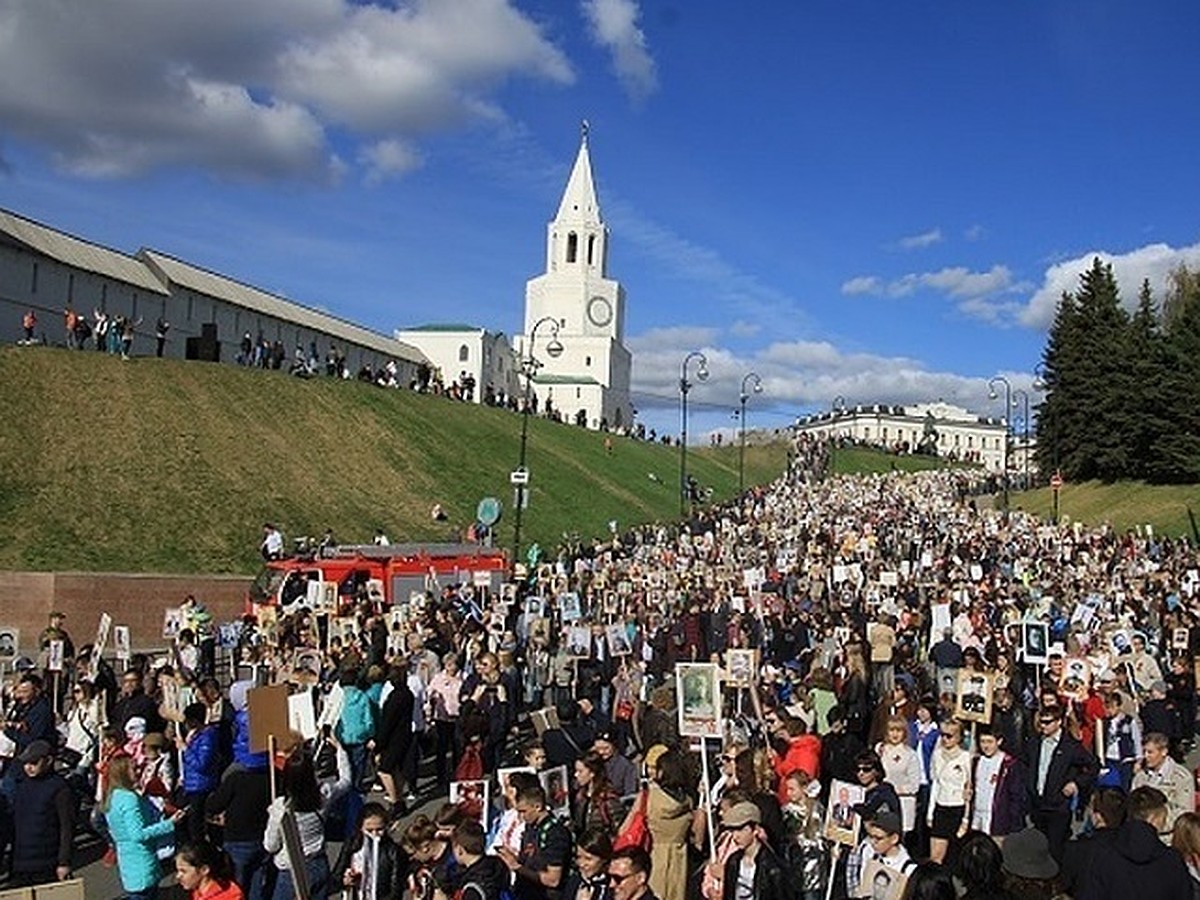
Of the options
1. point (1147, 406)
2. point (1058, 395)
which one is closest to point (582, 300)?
point (1058, 395)

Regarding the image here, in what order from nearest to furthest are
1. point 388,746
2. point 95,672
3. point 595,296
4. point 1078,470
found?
point 388,746 < point 95,672 < point 1078,470 < point 595,296

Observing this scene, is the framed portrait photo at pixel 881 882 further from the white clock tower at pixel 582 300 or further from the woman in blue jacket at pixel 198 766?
the white clock tower at pixel 582 300

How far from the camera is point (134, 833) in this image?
27.3 ft

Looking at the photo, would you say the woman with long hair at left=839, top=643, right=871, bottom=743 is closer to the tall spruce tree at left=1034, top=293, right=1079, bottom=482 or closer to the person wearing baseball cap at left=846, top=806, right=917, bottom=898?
the person wearing baseball cap at left=846, top=806, right=917, bottom=898

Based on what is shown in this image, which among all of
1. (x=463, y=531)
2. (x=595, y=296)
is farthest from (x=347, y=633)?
(x=595, y=296)

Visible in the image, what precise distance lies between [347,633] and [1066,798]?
452 inches

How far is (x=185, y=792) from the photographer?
1073cm

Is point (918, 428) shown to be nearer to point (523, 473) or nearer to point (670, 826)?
point (523, 473)

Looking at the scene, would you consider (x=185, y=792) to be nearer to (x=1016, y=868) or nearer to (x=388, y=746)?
(x=388, y=746)

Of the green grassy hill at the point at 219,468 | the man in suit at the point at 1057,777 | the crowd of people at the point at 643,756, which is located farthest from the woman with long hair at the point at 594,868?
the green grassy hill at the point at 219,468

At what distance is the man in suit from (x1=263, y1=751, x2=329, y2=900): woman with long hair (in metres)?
5.28

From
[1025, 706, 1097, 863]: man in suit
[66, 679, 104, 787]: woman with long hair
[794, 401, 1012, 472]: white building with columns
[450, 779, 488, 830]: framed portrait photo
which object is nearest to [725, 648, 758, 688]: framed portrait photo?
[1025, 706, 1097, 863]: man in suit

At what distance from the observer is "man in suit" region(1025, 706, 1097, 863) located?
994cm

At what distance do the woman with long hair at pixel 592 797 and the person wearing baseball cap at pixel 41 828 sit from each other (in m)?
3.50
